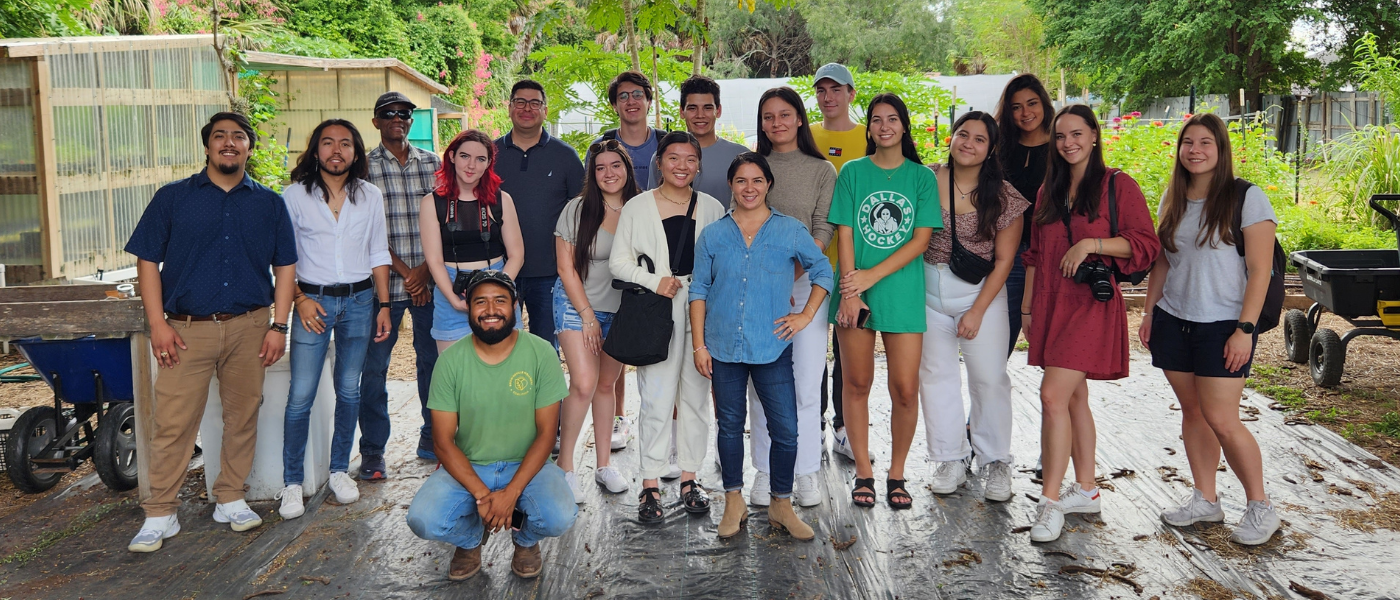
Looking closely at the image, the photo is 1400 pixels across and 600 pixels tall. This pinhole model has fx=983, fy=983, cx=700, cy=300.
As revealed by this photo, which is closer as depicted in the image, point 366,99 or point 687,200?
point 687,200

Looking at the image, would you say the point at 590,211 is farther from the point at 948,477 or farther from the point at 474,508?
the point at 948,477

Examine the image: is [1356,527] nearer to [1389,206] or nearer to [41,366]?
[41,366]

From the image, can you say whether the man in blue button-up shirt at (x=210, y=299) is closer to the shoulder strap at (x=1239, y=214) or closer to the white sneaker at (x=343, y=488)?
the white sneaker at (x=343, y=488)

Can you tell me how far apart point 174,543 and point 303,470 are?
2.02ft

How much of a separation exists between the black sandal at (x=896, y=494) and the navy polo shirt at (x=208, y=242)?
285 centimetres

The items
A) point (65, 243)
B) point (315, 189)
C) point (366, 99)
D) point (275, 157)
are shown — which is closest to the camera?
point (315, 189)

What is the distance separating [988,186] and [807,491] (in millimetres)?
1533

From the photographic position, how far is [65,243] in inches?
309

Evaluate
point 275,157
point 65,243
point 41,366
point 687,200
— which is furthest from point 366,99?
point 687,200

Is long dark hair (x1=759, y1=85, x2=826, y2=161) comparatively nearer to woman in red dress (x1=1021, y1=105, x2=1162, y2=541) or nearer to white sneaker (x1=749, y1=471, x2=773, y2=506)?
woman in red dress (x1=1021, y1=105, x2=1162, y2=541)

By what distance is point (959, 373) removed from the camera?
172 inches

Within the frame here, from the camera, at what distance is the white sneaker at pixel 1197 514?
159 inches

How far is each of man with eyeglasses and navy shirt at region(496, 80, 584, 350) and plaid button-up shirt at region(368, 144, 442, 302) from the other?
39cm

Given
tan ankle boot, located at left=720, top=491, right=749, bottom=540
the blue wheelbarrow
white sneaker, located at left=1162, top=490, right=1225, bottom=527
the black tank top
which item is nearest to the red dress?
white sneaker, located at left=1162, top=490, right=1225, bottom=527
